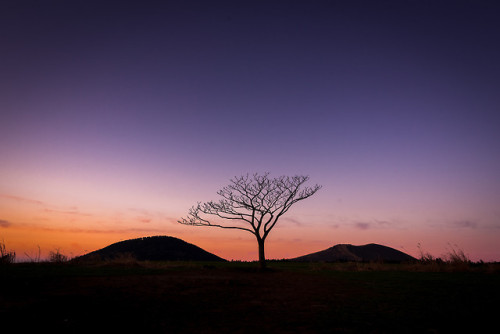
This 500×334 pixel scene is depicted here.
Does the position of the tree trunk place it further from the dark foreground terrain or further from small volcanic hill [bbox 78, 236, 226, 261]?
small volcanic hill [bbox 78, 236, 226, 261]

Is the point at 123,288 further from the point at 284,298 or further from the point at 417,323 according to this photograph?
the point at 417,323

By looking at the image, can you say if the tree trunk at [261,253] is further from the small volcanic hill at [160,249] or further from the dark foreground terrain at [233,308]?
the small volcanic hill at [160,249]

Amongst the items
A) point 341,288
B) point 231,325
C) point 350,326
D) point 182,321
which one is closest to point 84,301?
point 182,321

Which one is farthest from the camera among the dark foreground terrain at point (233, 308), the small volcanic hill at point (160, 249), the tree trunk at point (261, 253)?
the small volcanic hill at point (160, 249)

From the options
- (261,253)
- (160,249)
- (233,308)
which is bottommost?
(233,308)

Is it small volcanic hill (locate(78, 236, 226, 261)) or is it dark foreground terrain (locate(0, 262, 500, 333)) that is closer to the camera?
dark foreground terrain (locate(0, 262, 500, 333))

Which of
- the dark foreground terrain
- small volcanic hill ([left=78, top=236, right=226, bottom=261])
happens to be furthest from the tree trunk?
small volcanic hill ([left=78, top=236, right=226, bottom=261])

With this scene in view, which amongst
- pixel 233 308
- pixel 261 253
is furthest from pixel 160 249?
pixel 233 308

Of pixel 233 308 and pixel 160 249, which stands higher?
pixel 160 249

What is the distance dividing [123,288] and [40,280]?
346cm

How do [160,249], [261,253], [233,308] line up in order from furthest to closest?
[160,249] < [261,253] < [233,308]

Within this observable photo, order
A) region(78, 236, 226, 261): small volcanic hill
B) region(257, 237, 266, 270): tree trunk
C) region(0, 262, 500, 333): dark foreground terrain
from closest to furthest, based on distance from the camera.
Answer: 1. region(0, 262, 500, 333): dark foreground terrain
2. region(257, 237, 266, 270): tree trunk
3. region(78, 236, 226, 261): small volcanic hill

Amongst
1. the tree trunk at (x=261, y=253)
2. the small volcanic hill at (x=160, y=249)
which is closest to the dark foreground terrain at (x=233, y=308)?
the tree trunk at (x=261, y=253)

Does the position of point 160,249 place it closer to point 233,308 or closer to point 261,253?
point 261,253
